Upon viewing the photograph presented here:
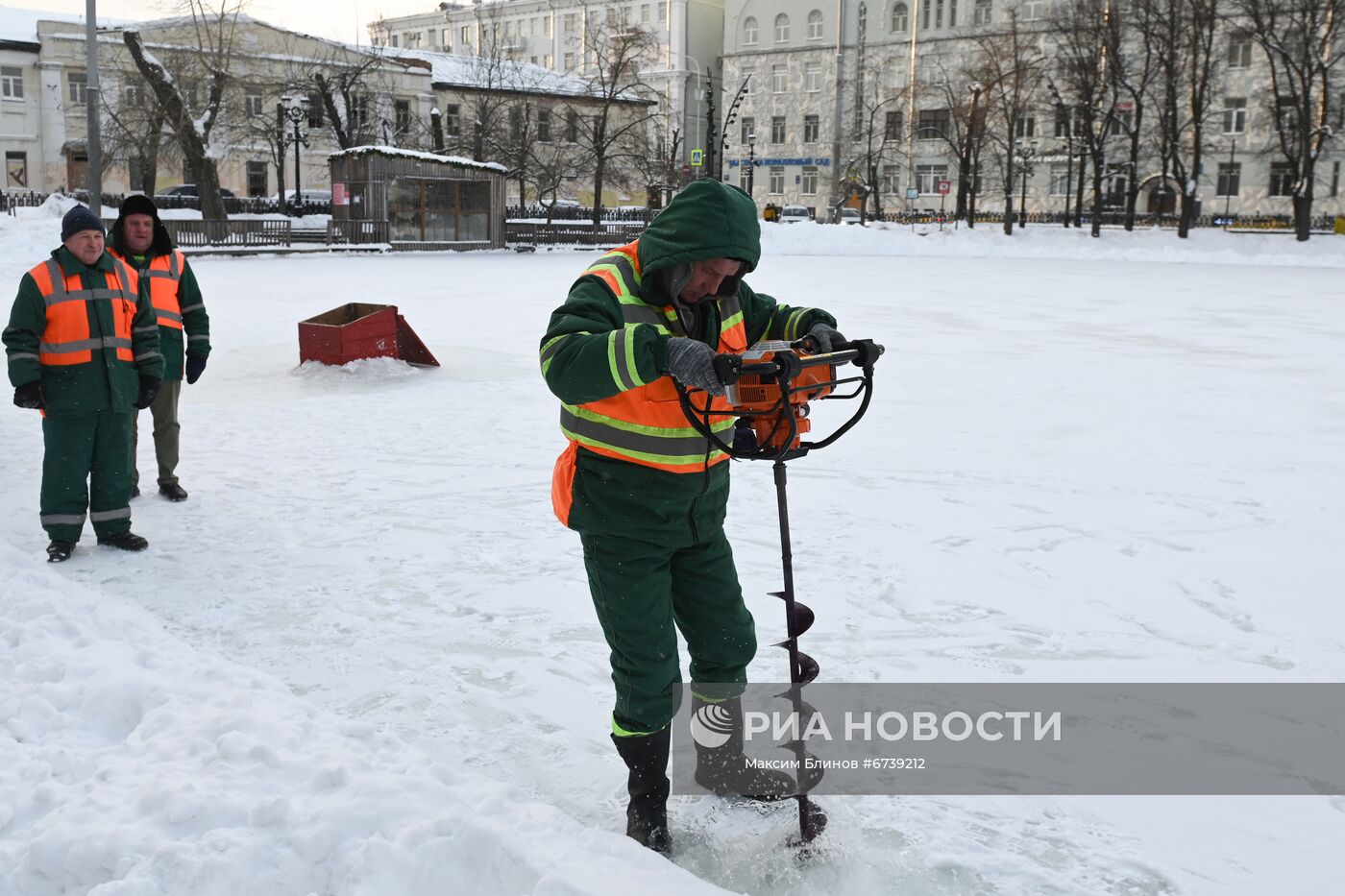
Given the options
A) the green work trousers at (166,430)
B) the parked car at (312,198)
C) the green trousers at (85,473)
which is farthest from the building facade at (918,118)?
the green trousers at (85,473)

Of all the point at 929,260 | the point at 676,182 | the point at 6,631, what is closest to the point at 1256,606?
the point at 6,631

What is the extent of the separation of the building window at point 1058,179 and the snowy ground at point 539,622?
5296 cm

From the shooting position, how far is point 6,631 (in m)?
4.20

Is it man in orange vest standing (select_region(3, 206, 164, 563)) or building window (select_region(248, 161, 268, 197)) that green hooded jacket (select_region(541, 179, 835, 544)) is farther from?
building window (select_region(248, 161, 268, 197))

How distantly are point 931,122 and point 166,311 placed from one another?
6265 cm

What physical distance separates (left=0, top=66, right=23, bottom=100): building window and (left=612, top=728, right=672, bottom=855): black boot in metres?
61.9

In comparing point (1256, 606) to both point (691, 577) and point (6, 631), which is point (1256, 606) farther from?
point (6, 631)

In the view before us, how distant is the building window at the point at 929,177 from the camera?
213 ft

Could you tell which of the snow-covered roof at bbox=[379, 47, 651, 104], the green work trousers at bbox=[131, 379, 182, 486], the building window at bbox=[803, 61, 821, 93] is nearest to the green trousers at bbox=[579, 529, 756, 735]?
the green work trousers at bbox=[131, 379, 182, 486]

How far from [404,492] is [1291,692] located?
187 inches

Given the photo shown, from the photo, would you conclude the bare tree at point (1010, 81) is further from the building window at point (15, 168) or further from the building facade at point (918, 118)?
the building window at point (15, 168)

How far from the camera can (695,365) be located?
98.9 inches

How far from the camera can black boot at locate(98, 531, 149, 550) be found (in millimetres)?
5695

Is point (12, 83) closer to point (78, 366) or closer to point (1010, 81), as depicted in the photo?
point (1010, 81)
